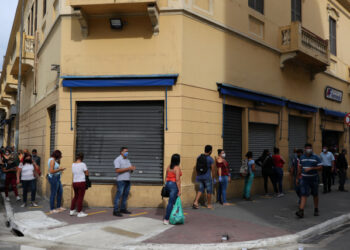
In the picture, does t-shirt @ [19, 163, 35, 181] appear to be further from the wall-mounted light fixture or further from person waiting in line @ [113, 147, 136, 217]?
the wall-mounted light fixture

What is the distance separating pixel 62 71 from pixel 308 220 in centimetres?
816

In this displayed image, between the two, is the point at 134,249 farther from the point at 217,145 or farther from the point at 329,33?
the point at 329,33

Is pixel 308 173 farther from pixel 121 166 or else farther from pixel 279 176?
pixel 121 166

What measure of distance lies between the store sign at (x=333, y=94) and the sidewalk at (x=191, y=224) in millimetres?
8139

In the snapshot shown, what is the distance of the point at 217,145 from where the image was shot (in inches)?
410

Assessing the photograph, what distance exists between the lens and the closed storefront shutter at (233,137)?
11.1m

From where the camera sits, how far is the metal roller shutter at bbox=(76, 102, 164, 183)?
970 centimetres

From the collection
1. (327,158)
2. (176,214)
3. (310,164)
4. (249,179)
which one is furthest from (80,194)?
(327,158)

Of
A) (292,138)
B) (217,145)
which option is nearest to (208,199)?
(217,145)

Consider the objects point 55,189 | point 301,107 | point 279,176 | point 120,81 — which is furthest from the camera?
point 301,107

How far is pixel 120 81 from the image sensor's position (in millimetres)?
9508

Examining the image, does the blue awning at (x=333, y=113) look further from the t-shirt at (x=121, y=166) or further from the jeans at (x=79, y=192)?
the jeans at (x=79, y=192)

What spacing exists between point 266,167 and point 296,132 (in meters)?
4.16

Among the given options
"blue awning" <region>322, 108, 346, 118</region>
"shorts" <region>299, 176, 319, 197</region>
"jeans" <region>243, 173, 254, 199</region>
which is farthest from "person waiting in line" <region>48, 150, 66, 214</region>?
"blue awning" <region>322, 108, 346, 118</region>
